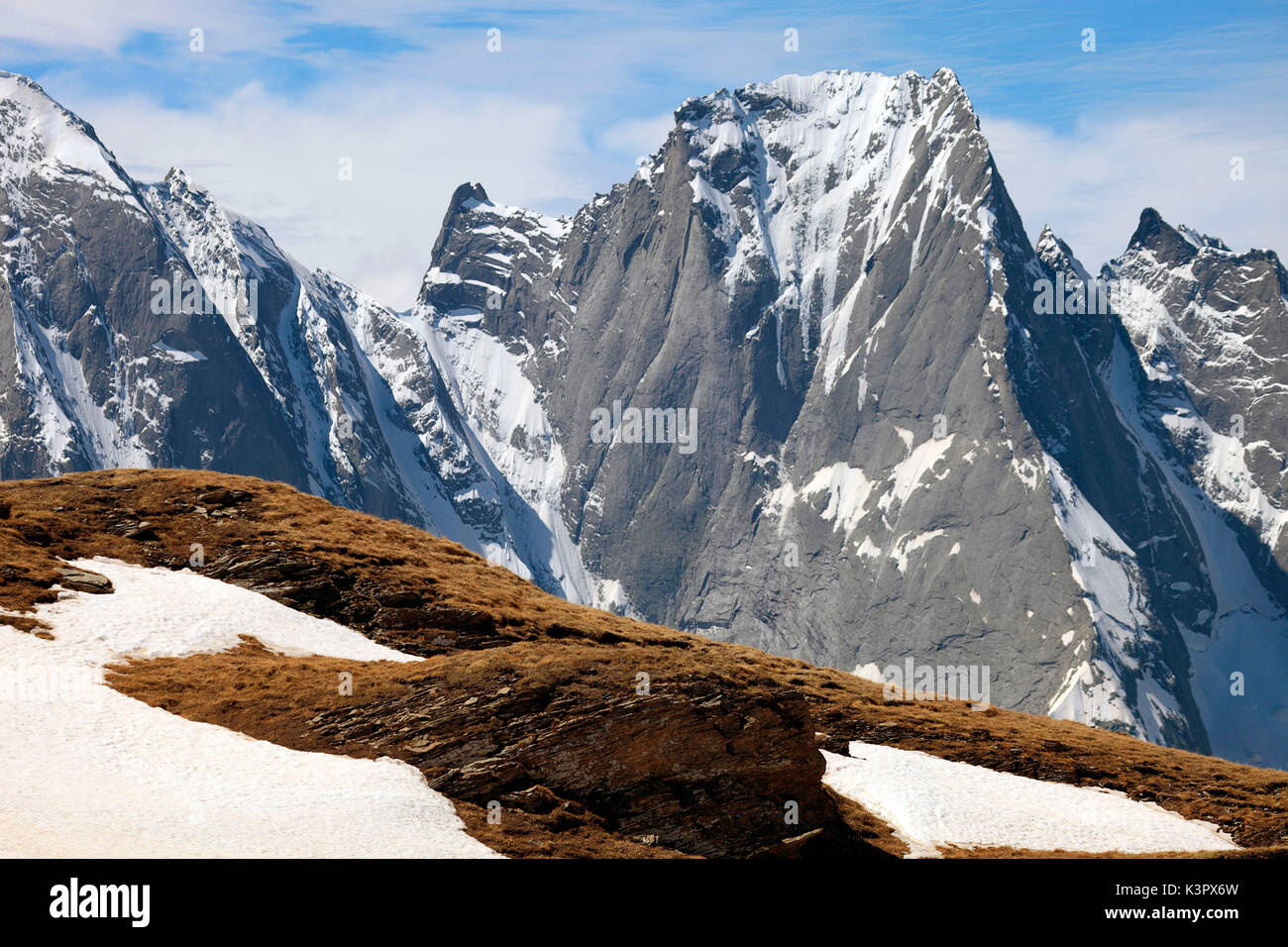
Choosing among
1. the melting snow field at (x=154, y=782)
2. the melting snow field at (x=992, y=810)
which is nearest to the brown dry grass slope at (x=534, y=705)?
the melting snow field at (x=154, y=782)

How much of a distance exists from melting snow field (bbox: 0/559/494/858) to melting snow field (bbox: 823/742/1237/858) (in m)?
19.2

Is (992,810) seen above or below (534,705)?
below

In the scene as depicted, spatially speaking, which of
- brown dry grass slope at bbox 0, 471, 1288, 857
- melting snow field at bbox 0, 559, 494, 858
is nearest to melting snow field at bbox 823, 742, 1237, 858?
brown dry grass slope at bbox 0, 471, 1288, 857

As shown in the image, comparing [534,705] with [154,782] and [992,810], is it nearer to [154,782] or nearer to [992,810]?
[154,782]

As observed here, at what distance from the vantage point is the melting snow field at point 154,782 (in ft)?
109

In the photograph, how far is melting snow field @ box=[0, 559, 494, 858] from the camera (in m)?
33.3

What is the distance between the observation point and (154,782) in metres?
37.2

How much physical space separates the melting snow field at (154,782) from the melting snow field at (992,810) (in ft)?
62.8

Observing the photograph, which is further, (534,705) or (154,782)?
(534,705)

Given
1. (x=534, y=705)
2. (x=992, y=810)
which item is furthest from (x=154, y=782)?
(x=992, y=810)

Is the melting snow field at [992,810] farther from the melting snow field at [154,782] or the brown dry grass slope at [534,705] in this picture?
the melting snow field at [154,782]

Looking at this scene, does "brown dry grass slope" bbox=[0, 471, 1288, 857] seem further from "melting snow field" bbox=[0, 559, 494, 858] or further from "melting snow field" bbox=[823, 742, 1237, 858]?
"melting snow field" bbox=[823, 742, 1237, 858]

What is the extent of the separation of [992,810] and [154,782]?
31.4m
